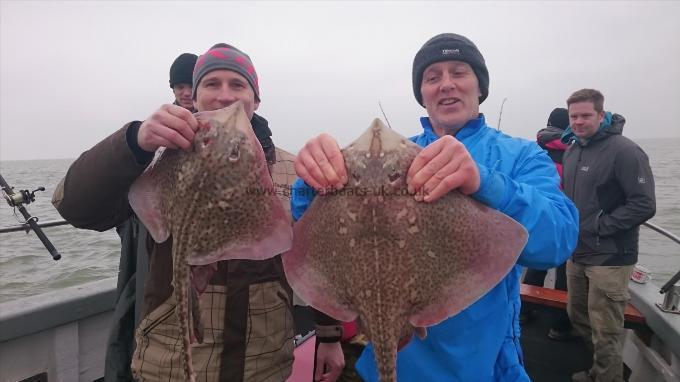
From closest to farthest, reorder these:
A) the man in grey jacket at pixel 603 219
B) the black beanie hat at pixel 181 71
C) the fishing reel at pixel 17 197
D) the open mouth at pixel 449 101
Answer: the open mouth at pixel 449 101, the black beanie hat at pixel 181 71, the fishing reel at pixel 17 197, the man in grey jacket at pixel 603 219

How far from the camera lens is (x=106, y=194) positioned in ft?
7.36

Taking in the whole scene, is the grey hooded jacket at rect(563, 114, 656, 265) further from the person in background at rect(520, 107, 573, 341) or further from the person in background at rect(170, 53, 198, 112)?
the person in background at rect(170, 53, 198, 112)

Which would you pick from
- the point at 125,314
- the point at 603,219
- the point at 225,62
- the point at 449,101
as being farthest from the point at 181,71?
the point at 603,219

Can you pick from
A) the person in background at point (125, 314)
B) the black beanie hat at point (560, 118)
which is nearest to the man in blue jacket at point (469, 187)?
the person in background at point (125, 314)

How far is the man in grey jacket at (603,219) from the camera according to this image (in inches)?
211

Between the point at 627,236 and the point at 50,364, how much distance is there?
7686 mm

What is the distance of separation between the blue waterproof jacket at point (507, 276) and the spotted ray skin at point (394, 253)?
21 cm

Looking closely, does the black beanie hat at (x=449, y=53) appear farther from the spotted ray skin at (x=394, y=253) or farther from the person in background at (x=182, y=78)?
the person in background at (x=182, y=78)

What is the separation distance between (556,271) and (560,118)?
3.31 metres

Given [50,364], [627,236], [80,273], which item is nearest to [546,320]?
[627,236]

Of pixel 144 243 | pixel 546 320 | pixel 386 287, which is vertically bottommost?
pixel 546 320

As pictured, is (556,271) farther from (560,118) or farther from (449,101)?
(449,101)

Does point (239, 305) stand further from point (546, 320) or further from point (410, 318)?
point (546, 320)

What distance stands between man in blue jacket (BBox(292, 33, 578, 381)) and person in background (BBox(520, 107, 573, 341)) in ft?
16.8
